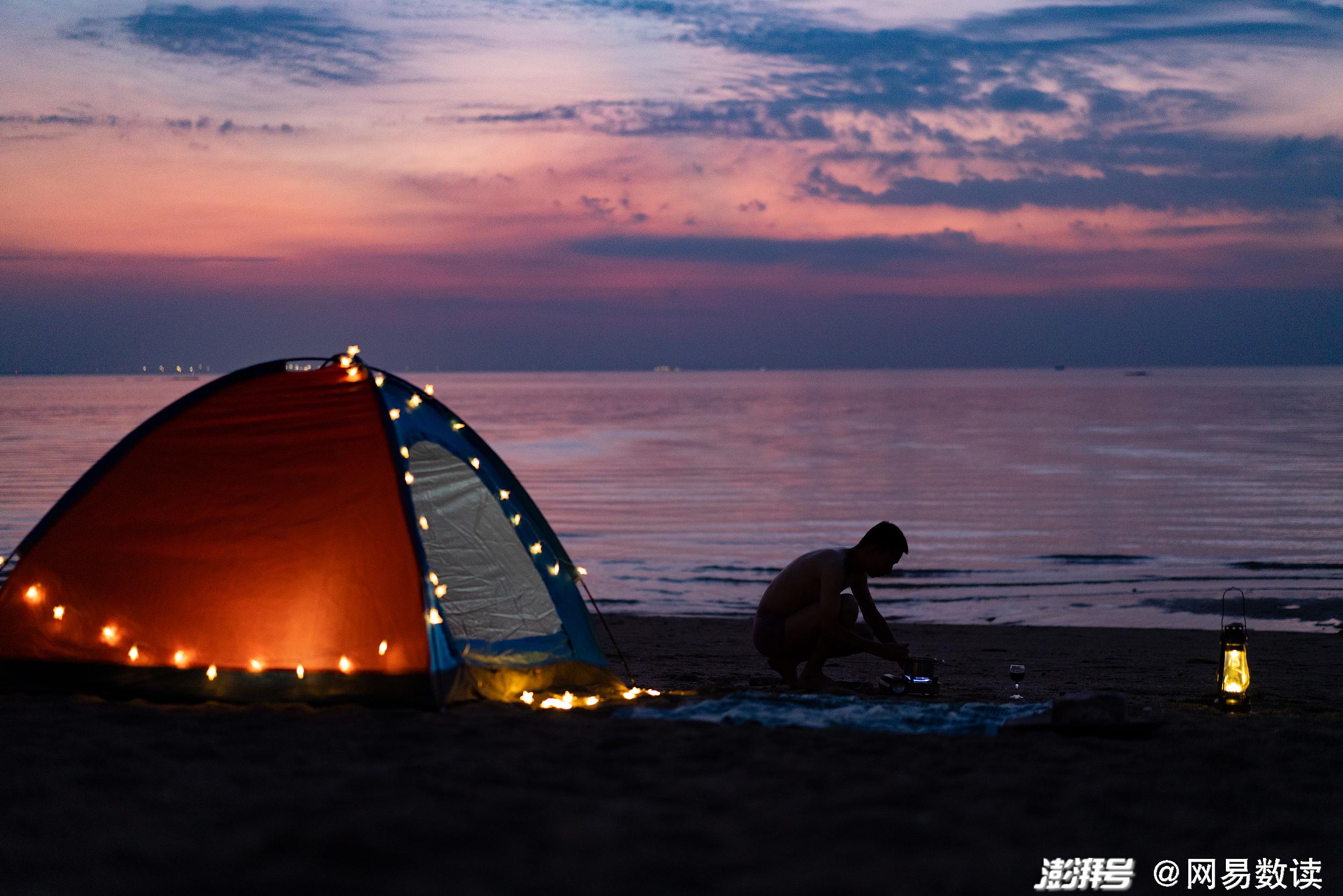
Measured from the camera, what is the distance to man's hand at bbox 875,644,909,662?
729 cm

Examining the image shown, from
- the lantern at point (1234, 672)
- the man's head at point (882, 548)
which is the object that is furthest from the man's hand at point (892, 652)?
the lantern at point (1234, 672)

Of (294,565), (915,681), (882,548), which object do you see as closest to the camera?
(294,565)

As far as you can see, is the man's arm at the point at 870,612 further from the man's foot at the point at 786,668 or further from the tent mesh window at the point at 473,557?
the tent mesh window at the point at 473,557

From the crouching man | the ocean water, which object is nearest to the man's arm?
the crouching man

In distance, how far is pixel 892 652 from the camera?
7320 mm

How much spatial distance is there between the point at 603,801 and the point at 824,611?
3.27m

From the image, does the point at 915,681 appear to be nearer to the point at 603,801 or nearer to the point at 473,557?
the point at 473,557

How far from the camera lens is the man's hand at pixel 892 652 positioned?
7.29 metres

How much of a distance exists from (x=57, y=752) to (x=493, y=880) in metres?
2.72

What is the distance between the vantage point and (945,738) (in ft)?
18.8

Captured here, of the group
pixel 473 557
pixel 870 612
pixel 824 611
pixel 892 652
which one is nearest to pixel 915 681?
pixel 892 652

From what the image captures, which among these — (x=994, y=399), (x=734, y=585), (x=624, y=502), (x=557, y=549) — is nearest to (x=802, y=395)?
(x=994, y=399)

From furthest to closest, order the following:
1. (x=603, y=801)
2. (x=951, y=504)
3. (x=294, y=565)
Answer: (x=951, y=504) < (x=294, y=565) < (x=603, y=801)

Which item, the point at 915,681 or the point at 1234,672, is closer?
the point at 1234,672
